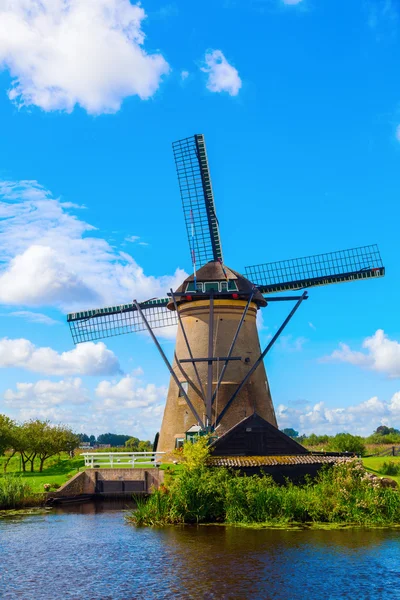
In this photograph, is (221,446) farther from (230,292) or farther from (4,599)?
(4,599)

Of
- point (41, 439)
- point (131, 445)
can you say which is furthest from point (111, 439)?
point (41, 439)

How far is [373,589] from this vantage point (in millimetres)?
12578

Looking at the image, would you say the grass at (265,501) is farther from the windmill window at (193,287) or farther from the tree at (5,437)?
the tree at (5,437)

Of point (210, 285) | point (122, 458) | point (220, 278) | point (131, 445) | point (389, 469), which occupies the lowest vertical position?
point (389, 469)

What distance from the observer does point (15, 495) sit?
24.8 metres

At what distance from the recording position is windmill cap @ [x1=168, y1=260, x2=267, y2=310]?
3231 cm

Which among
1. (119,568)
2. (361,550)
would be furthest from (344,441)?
(119,568)

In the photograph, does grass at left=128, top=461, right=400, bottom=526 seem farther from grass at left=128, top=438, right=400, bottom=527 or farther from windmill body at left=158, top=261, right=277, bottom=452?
windmill body at left=158, top=261, right=277, bottom=452

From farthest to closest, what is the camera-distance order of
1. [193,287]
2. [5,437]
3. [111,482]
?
[5,437], [193,287], [111,482]

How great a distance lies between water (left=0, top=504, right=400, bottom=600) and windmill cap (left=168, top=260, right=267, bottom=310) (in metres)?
14.8

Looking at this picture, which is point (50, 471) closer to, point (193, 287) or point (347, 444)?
point (193, 287)

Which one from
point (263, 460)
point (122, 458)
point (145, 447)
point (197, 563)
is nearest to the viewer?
point (197, 563)

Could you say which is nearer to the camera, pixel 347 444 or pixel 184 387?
pixel 184 387

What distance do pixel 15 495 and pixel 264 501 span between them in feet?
33.8
